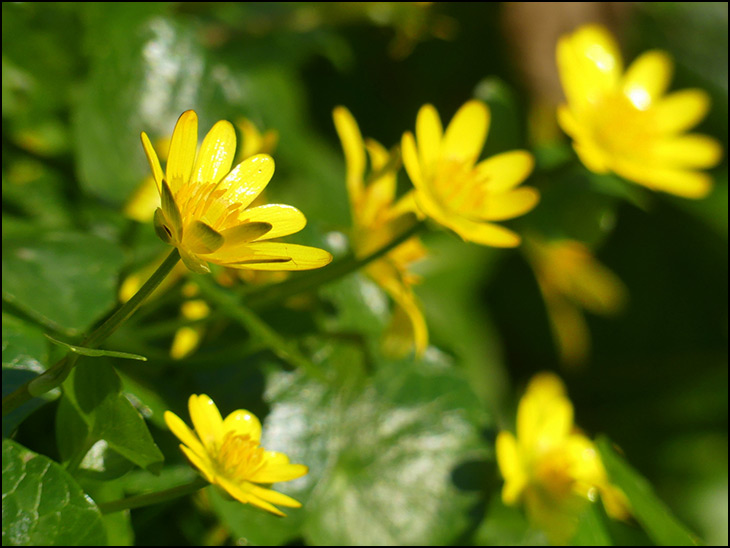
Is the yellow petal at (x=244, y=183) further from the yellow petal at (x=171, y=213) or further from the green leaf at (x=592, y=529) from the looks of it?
the green leaf at (x=592, y=529)

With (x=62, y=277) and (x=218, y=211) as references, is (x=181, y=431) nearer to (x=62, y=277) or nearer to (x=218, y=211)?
(x=218, y=211)

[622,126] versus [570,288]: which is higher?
[622,126]

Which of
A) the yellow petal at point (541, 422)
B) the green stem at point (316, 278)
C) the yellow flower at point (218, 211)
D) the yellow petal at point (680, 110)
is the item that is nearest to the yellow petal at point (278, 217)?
the yellow flower at point (218, 211)

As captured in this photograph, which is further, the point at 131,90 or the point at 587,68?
the point at 587,68

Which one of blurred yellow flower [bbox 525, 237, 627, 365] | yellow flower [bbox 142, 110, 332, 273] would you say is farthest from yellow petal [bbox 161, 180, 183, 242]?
blurred yellow flower [bbox 525, 237, 627, 365]

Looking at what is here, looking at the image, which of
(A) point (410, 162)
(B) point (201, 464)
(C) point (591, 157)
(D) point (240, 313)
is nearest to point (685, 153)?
(C) point (591, 157)

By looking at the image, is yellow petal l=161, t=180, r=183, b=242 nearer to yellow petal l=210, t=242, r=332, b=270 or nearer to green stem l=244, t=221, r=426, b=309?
yellow petal l=210, t=242, r=332, b=270

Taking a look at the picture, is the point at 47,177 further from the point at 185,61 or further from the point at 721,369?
the point at 721,369
